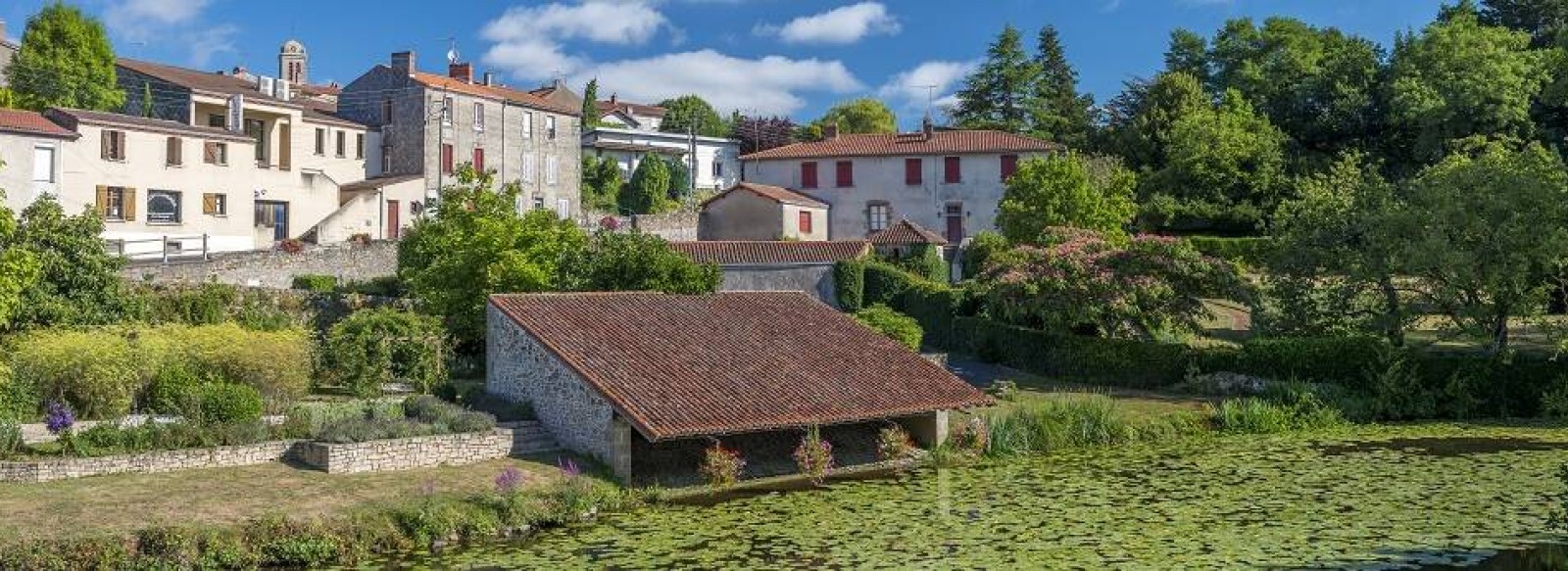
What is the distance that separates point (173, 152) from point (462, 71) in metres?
21.1

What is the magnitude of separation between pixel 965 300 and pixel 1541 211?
17228 millimetres

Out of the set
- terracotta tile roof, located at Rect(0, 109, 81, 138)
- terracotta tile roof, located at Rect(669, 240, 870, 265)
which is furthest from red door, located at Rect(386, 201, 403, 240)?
terracotta tile roof, located at Rect(669, 240, 870, 265)

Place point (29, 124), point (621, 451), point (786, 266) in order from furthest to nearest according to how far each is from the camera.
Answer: point (786, 266) → point (29, 124) → point (621, 451)

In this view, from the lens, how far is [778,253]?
163 feet

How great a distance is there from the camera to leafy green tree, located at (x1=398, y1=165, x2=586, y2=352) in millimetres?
35406

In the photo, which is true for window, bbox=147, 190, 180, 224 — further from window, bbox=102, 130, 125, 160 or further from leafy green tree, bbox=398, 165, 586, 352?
leafy green tree, bbox=398, 165, 586, 352

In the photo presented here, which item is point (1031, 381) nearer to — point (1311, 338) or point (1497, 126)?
point (1311, 338)

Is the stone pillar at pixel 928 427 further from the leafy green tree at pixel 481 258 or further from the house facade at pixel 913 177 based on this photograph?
the house facade at pixel 913 177

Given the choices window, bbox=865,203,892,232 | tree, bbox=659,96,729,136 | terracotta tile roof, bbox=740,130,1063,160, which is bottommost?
window, bbox=865,203,892,232

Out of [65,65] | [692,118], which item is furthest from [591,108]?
[65,65]

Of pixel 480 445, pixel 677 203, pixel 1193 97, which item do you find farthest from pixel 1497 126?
pixel 480 445

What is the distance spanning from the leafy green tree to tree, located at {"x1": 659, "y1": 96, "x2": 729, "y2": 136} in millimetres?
53973

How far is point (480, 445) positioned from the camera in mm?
24656

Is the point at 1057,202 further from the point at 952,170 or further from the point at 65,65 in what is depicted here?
the point at 65,65
